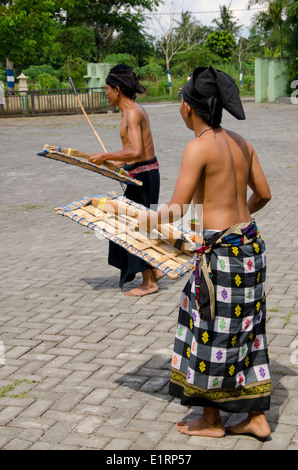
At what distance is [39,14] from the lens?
3456 centimetres

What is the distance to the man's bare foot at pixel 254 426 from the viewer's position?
3.65 m

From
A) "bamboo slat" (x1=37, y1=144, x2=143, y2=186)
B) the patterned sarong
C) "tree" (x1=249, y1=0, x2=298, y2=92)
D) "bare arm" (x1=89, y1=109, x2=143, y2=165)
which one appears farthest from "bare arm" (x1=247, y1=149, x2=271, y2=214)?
"tree" (x1=249, y1=0, x2=298, y2=92)

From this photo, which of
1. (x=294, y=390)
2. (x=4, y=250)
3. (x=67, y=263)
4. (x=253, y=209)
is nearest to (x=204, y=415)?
(x=294, y=390)

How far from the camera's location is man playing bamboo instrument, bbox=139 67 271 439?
137 inches

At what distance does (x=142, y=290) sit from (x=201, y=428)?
2.79 meters

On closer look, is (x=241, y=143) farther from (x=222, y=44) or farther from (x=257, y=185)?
(x=222, y=44)

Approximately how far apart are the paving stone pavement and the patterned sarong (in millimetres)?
293

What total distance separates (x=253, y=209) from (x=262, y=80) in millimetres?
32122

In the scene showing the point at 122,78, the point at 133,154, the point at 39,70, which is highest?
the point at 39,70

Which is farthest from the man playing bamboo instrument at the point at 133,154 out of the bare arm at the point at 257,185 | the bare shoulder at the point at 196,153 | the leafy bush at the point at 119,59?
the leafy bush at the point at 119,59

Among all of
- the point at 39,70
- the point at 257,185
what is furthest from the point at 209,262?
the point at 39,70

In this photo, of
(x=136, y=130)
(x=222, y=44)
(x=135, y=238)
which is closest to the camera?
(x=135, y=238)

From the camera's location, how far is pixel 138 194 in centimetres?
645
